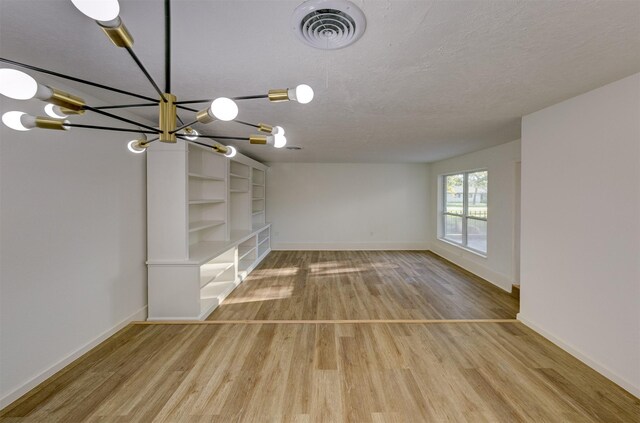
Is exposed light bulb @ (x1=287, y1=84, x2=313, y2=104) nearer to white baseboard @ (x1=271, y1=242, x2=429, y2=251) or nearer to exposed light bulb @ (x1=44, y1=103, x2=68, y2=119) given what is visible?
exposed light bulb @ (x1=44, y1=103, x2=68, y2=119)

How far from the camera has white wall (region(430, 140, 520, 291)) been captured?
385 centimetres

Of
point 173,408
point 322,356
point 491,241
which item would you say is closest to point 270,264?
point 322,356

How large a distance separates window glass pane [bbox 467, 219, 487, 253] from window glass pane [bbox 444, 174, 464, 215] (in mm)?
436

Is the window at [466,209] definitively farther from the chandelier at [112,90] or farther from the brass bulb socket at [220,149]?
the chandelier at [112,90]

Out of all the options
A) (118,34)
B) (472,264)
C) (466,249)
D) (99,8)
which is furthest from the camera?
(466,249)

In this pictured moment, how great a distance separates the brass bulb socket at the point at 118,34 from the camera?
28.9 inches

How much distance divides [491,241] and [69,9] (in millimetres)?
5294

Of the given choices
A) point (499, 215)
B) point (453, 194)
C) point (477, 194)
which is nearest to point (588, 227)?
point (499, 215)

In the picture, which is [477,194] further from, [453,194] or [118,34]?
[118,34]

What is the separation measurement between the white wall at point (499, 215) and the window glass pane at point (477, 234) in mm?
233

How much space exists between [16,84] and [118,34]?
0.33 metres

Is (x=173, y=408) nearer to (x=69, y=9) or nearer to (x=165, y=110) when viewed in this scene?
(x=165, y=110)

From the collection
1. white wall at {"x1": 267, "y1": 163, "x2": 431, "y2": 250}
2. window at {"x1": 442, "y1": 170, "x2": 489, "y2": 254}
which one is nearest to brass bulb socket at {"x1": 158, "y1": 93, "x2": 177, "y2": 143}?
window at {"x1": 442, "y1": 170, "x2": 489, "y2": 254}

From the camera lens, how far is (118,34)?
754 millimetres
